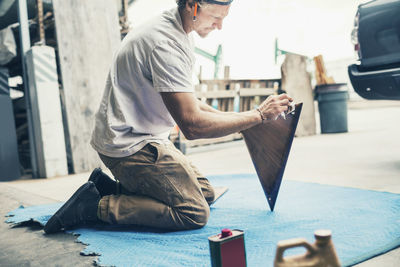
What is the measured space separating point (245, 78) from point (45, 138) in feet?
13.0

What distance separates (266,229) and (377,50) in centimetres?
227

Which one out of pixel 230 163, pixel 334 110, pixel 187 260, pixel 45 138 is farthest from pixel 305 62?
pixel 187 260

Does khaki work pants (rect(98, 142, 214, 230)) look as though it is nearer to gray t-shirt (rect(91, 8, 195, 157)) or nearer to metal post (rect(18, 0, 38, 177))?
gray t-shirt (rect(91, 8, 195, 157))

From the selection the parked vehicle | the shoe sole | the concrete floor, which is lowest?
the concrete floor

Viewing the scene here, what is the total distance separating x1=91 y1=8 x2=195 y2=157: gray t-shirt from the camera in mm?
1828

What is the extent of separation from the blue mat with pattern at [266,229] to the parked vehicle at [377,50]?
1211mm

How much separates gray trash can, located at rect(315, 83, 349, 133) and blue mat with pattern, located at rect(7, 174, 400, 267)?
4656 millimetres

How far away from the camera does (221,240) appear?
1.12 metres

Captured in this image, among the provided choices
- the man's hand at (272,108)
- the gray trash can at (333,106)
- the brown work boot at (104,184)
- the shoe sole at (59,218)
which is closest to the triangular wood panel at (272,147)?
the man's hand at (272,108)

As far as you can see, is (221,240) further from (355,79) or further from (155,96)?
(355,79)

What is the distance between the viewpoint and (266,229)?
1.86 meters

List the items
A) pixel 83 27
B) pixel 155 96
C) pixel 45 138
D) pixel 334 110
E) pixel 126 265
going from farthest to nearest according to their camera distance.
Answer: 1. pixel 334 110
2. pixel 83 27
3. pixel 45 138
4. pixel 155 96
5. pixel 126 265

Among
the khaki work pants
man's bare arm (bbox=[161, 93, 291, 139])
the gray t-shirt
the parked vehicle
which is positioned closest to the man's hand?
man's bare arm (bbox=[161, 93, 291, 139])

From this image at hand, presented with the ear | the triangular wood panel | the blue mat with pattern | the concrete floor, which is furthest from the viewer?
the triangular wood panel
